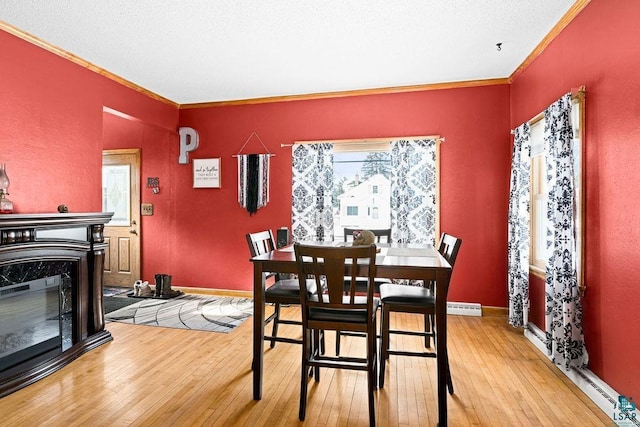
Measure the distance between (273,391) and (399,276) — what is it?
115cm

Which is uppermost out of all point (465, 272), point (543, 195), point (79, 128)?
point (79, 128)

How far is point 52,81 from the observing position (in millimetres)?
3264

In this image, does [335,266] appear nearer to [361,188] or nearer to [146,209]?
[361,188]

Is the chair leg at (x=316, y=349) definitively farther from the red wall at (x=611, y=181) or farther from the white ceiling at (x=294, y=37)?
the white ceiling at (x=294, y=37)

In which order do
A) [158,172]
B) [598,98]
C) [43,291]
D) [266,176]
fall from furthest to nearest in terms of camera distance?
[158,172]
[266,176]
[43,291]
[598,98]

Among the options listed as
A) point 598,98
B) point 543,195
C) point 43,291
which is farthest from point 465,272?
point 43,291

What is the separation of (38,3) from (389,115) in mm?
3390

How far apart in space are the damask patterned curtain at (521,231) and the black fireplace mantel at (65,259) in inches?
150

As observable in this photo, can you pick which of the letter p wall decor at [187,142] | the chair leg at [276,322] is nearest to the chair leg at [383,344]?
the chair leg at [276,322]

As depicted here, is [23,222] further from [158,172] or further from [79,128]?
[158,172]

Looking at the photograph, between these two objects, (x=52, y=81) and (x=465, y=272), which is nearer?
(x=52, y=81)

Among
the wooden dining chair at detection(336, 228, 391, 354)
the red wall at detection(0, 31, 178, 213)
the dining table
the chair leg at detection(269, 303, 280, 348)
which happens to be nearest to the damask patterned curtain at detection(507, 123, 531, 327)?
the wooden dining chair at detection(336, 228, 391, 354)

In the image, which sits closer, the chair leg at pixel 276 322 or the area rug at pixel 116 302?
the chair leg at pixel 276 322

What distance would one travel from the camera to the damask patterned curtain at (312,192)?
4.47 metres
